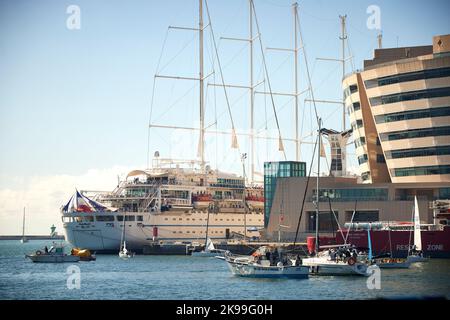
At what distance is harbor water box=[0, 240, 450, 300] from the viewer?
181ft

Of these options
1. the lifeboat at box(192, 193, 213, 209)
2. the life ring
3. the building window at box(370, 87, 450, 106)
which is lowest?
the life ring

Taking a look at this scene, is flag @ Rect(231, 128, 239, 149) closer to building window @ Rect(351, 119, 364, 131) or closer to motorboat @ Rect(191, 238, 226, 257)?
building window @ Rect(351, 119, 364, 131)

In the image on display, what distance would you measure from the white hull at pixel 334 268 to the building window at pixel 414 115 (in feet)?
154

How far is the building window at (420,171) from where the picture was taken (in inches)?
4476

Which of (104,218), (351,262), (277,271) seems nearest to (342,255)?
(351,262)

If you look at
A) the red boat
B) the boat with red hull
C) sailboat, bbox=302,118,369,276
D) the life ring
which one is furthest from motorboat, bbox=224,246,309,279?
the red boat

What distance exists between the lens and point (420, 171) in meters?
115

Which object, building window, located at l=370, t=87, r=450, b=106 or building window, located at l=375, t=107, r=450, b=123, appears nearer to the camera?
building window, located at l=370, t=87, r=450, b=106

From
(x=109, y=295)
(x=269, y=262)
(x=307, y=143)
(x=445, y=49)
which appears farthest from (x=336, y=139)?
(x=109, y=295)

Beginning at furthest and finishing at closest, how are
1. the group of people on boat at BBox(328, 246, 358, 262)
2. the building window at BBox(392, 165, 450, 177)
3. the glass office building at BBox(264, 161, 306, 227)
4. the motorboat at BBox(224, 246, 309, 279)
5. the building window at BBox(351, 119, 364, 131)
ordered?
the building window at BBox(351, 119, 364, 131)
the glass office building at BBox(264, 161, 306, 227)
the building window at BBox(392, 165, 450, 177)
the group of people on boat at BBox(328, 246, 358, 262)
the motorboat at BBox(224, 246, 309, 279)

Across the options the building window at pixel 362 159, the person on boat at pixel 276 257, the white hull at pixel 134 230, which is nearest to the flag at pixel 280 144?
the building window at pixel 362 159

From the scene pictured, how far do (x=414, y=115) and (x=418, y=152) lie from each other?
526 cm

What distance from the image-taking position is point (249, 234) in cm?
13962

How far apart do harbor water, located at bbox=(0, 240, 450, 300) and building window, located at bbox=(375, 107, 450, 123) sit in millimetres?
32450
